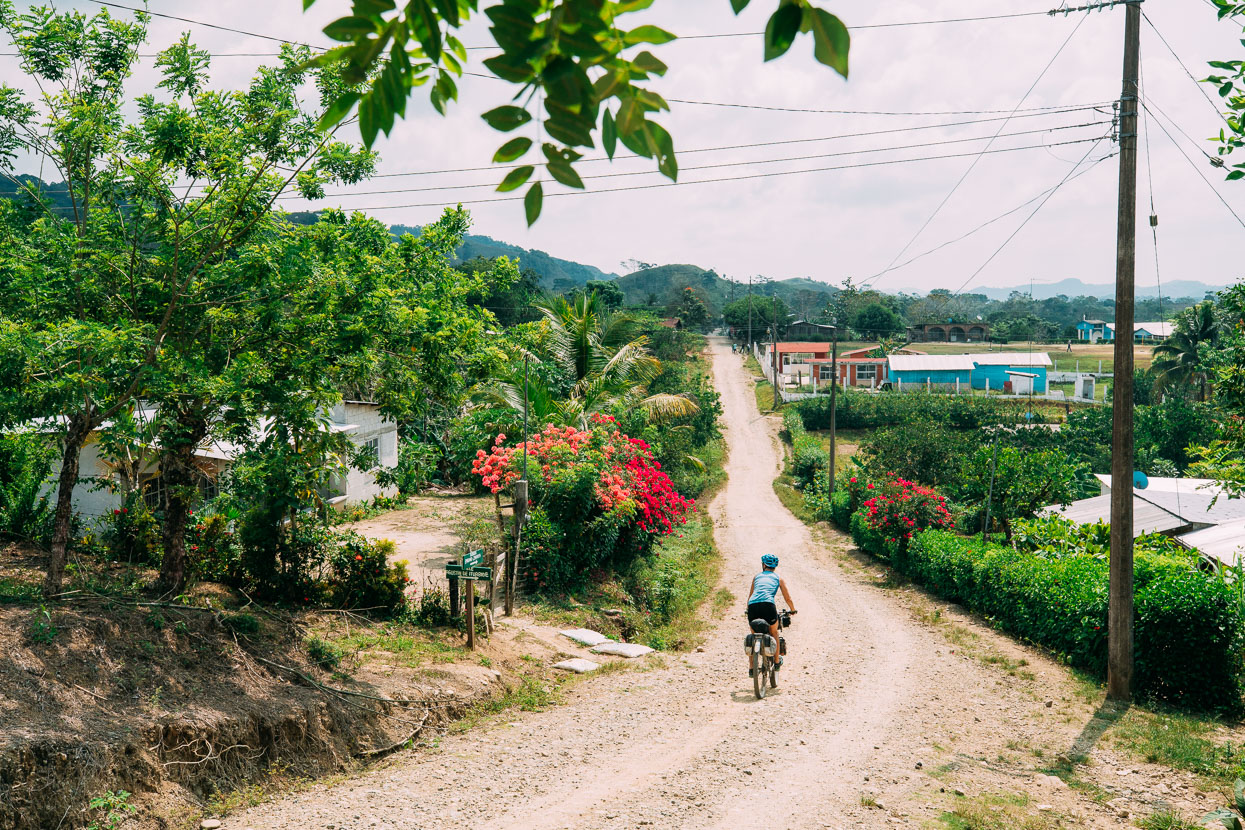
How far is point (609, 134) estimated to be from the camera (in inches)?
74.2

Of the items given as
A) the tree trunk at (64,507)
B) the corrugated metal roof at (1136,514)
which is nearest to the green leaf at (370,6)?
the tree trunk at (64,507)

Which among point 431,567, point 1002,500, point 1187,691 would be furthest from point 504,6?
point 1002,500

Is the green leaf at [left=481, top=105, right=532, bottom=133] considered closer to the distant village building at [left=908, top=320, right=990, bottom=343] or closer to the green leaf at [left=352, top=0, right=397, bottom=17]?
the green leaf at [left=352, top=0, right=397, bottom=17]

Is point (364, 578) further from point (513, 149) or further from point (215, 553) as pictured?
point (513, 149)

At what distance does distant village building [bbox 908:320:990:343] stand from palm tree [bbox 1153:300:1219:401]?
4953cm

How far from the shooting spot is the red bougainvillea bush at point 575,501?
1436 cm

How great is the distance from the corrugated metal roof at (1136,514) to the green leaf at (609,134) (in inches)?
689

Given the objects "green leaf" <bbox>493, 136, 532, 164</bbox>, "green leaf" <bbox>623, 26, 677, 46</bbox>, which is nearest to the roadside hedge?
"green leaf" <bbox>623, 26, 677, 46</bbox>

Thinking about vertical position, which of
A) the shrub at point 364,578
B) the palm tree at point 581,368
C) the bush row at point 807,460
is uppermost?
the palm tree at point 581,368

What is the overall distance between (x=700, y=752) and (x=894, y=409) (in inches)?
1703

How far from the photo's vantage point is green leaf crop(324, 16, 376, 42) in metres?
1.83

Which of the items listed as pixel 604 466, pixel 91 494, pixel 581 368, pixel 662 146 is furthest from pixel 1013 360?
pixel 662 146

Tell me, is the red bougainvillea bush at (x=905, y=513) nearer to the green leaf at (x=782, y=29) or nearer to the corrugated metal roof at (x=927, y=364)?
the green leaf at (x=782, y=29)

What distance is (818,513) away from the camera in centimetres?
3127
